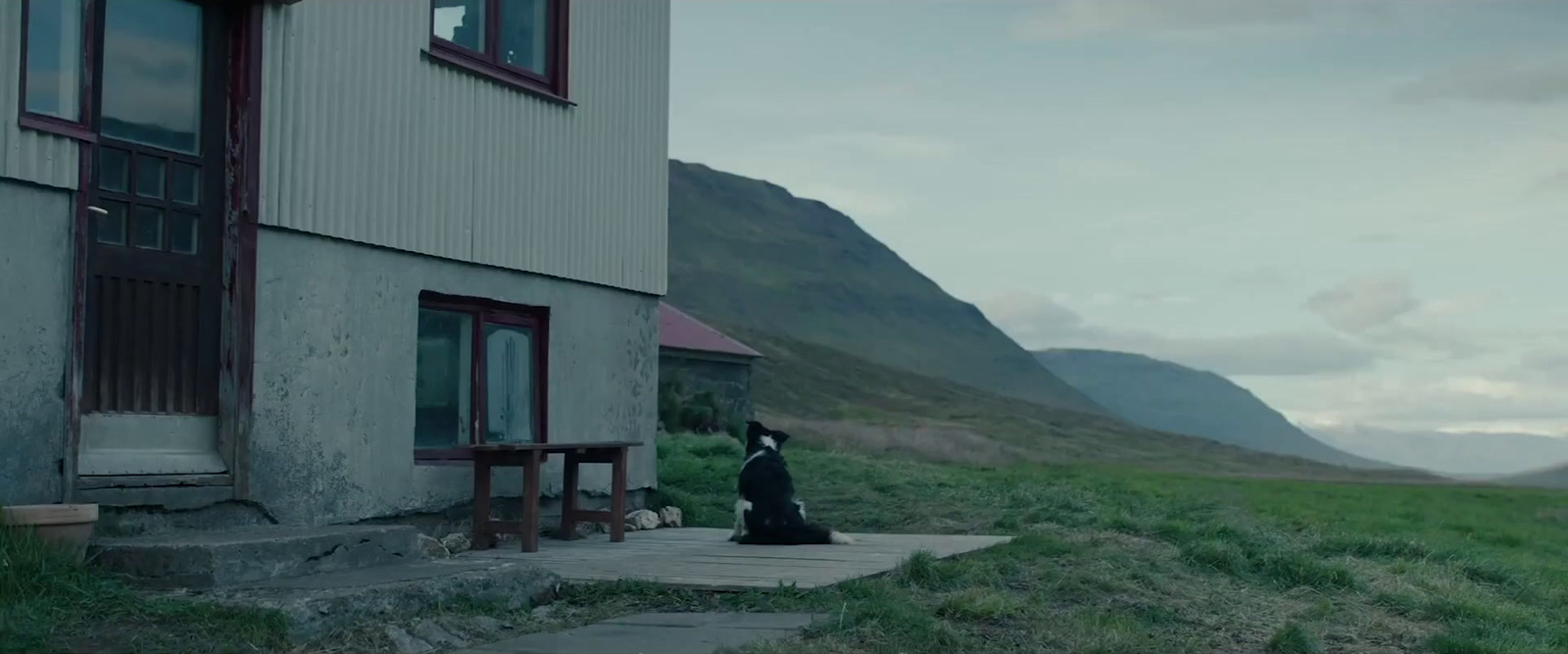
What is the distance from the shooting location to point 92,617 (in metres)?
6.27

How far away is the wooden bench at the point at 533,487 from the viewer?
9.85 meters

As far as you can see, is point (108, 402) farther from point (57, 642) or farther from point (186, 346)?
point (57, 642)

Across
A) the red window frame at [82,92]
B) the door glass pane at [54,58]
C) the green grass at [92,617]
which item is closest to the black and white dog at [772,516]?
the green grass at [92,617]

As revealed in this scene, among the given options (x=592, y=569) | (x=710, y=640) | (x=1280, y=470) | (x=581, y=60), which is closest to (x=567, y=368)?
(x=581, y=60)

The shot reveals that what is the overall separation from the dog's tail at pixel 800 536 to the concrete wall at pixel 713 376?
18.3 metres

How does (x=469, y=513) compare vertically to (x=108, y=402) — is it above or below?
below

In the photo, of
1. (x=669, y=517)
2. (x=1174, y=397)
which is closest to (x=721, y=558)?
(x=669, y=517)

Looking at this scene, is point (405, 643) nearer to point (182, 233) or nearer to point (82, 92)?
point (182, 233)

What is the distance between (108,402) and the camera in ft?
26.1

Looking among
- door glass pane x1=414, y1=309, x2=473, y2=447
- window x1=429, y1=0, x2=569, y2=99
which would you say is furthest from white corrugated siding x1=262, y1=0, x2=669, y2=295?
door glass pane x1=414, y1=309, x2=473, y2=447

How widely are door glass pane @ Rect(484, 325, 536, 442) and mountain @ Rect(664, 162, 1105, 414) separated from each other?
84777 mm

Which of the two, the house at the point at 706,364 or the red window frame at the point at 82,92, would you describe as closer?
the red window frame at the point at 82,92

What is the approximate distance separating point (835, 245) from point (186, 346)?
415ft

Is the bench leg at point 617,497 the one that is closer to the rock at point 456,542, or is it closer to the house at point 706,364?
the rock at point 456,542
